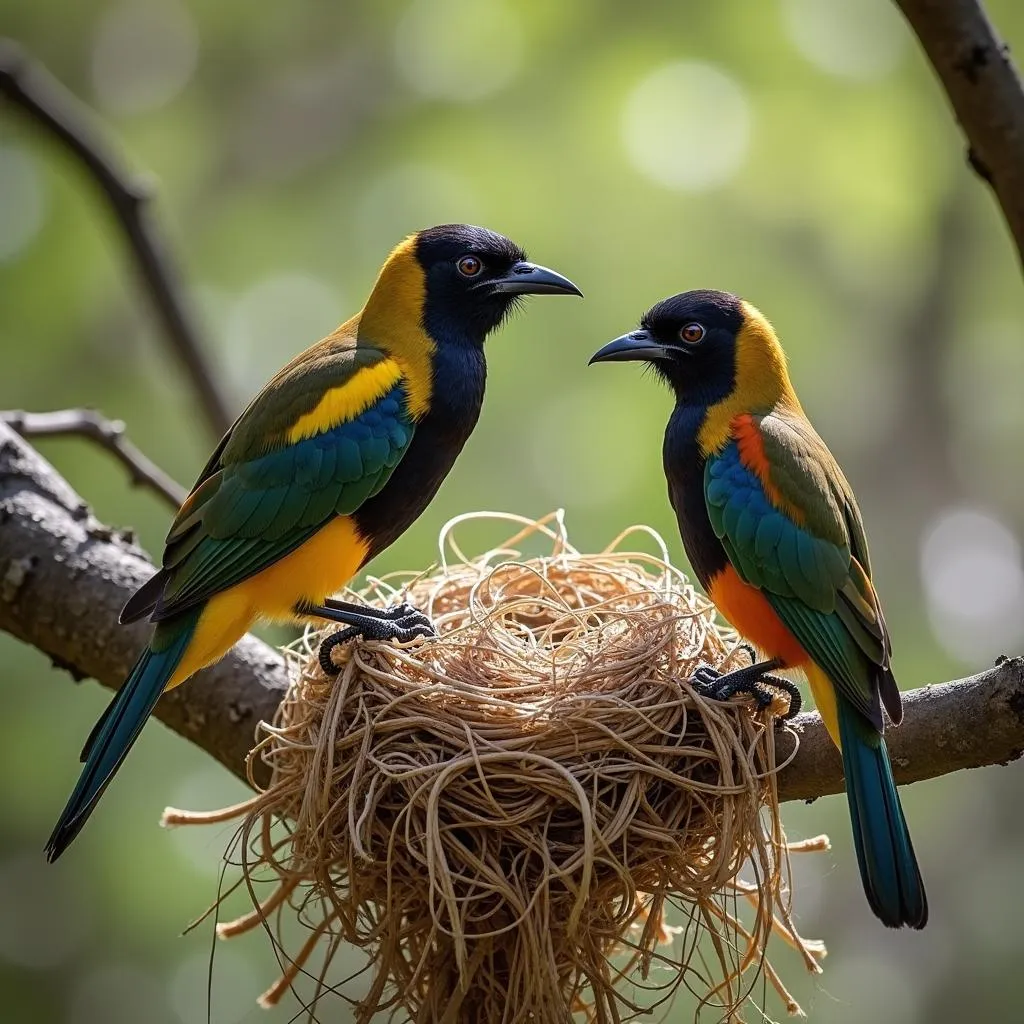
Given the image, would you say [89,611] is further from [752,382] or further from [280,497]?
[752,382]

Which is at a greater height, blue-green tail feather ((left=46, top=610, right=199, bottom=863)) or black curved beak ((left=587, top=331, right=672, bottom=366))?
black curved beak ((left=587, top=331, right=672, bottom=366))

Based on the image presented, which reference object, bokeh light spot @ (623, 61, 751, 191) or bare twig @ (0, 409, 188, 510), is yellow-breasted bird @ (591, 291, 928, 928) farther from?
bokeh light spot @ (623, 61, 751, 191)

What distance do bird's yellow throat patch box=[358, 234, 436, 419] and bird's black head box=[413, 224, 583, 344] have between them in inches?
1.3

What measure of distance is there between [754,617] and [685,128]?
5.66 metres

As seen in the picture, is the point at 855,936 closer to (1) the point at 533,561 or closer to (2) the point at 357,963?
(2) the point at 357,963

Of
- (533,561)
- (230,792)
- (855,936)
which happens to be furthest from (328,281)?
(855,936)

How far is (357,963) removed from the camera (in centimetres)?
900

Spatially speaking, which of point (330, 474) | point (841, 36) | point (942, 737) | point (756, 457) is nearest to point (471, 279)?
point (330, 474)

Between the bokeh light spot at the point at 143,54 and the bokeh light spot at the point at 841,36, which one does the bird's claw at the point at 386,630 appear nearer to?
the bokeh light spot at the point at 841,36

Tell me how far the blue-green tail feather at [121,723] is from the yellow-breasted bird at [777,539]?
1589mm

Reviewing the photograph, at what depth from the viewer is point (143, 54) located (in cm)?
1065

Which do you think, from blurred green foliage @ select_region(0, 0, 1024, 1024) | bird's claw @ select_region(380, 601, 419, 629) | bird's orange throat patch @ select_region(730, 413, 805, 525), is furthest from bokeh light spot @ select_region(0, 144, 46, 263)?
bird's orange throat patch @ select_region(730, 413, 805, 525)

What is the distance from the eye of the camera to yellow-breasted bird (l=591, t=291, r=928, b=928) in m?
3.61

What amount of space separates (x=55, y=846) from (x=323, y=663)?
0.92 meters
